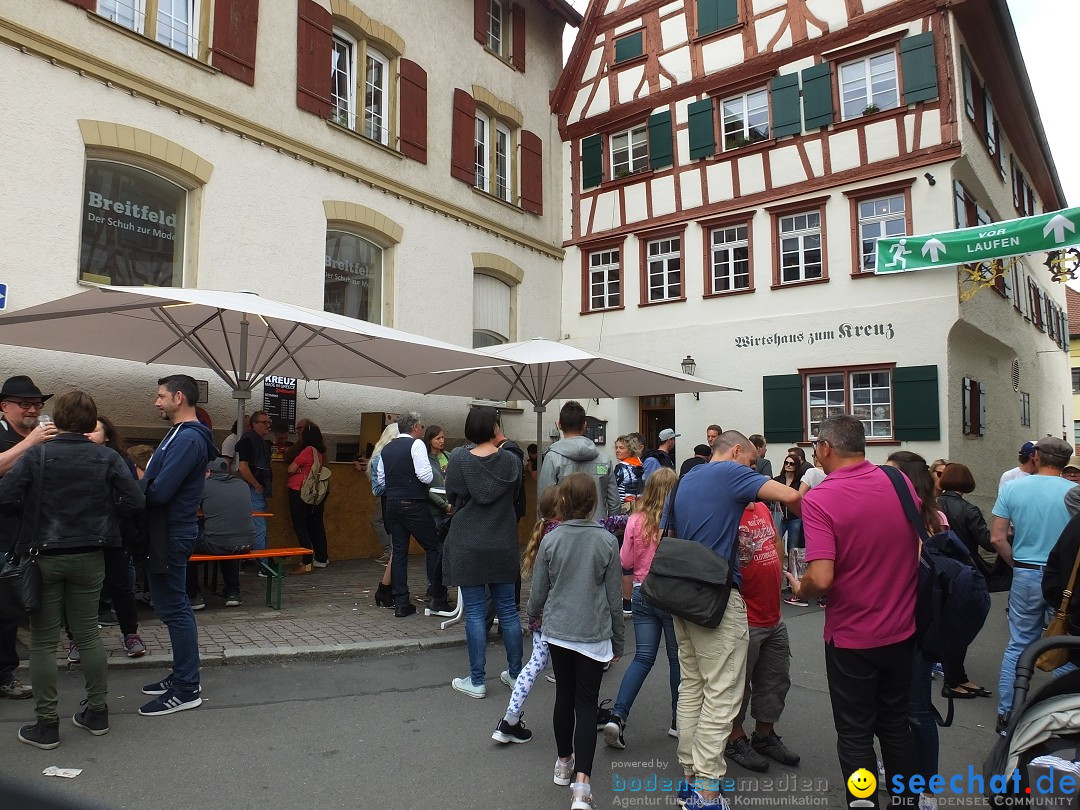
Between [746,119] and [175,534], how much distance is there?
14.0 metres

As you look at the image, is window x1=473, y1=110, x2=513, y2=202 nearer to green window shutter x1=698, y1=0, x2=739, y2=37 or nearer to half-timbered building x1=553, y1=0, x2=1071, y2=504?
half-timbered building x1=553, y1=0, x2=1071, y2=504

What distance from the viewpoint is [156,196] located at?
1054 cm

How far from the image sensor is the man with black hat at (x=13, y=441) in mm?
4367

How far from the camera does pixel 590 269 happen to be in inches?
696

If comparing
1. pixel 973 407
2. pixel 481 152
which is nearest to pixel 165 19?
pixel 481 152

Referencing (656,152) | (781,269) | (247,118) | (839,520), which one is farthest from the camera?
(656,152)

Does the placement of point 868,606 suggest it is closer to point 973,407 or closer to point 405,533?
point 405,533

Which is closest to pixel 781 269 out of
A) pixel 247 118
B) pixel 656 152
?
pixel 656 152

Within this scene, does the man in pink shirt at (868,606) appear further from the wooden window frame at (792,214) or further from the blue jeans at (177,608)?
the wooden window frame at (792,214)

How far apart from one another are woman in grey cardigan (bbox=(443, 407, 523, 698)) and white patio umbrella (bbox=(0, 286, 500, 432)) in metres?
2.09

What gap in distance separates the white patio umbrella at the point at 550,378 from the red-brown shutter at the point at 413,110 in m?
5.07

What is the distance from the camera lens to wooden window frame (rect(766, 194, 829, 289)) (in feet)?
47.7

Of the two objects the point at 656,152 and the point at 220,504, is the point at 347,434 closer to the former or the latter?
the point at 220,504

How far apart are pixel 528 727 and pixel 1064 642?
2.84 metres
